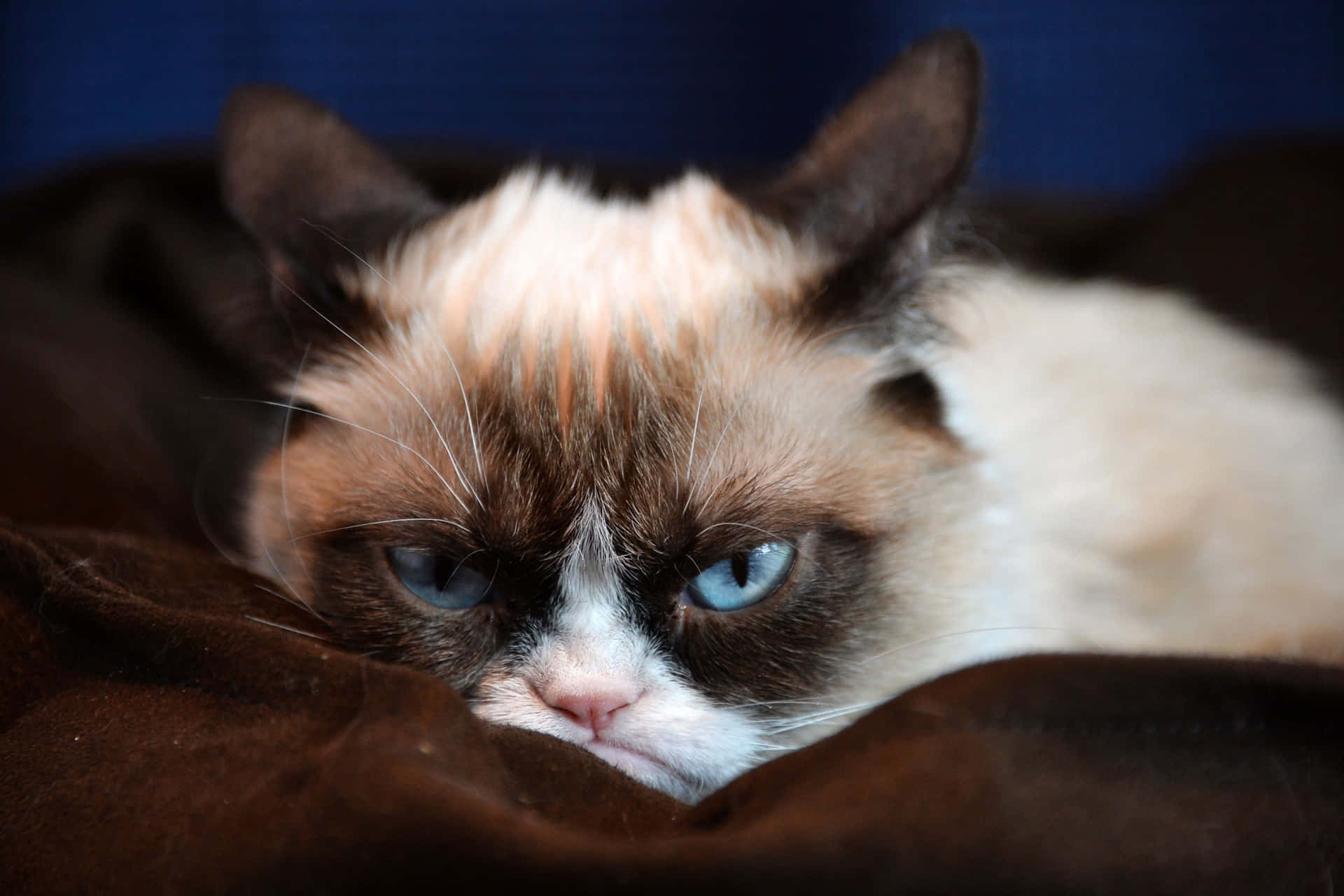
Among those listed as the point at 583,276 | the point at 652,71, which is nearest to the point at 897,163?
the point at 583,276

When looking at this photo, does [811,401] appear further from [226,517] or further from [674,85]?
[674,85]

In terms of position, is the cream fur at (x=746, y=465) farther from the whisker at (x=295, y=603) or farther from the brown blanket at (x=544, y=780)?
the brown blanket at (x=544, y=780)

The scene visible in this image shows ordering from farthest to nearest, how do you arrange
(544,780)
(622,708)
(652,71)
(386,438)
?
(652,71) < (386,438) < (622,708) < (544,780)

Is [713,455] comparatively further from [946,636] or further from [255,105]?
[255,105]

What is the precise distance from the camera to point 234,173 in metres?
1.20

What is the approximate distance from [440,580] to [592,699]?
20 cm

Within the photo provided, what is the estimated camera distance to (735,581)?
1.02 m

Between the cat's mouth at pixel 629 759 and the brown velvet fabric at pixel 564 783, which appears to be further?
the cat's mouth at pixel 629 759

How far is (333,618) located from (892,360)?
636 mm

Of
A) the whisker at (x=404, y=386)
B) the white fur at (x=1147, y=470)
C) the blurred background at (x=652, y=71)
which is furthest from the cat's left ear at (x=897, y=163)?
the blurred background at (x=652, y=71)

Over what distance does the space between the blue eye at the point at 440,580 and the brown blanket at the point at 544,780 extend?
0.14m

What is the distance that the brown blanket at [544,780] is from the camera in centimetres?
73

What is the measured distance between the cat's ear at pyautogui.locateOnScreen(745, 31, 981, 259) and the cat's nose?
490mm

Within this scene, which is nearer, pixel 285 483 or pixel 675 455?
pixel 675 455
